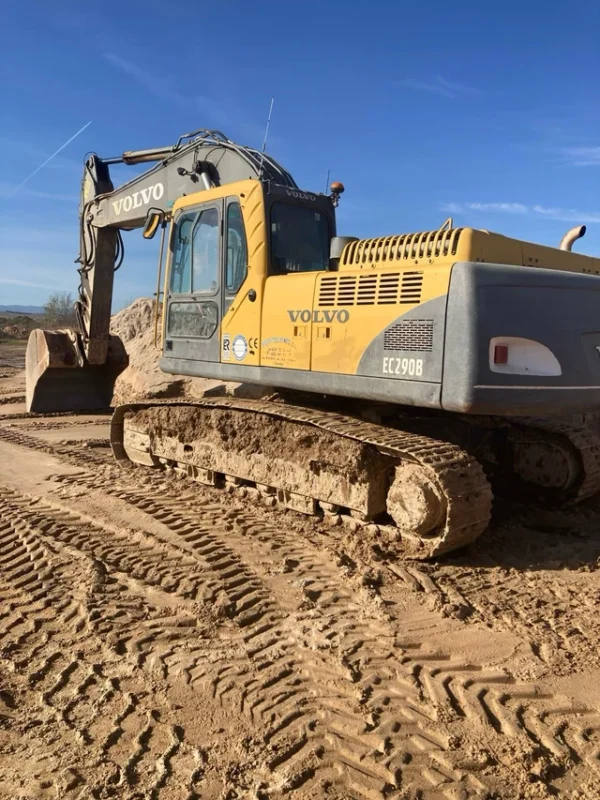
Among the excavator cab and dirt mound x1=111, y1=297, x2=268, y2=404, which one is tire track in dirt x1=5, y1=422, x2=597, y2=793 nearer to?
the excavator cab

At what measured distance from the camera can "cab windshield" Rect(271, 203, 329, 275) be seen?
5.63m

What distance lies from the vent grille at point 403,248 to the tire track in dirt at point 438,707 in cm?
238

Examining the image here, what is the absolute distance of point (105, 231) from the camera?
29.6 ft

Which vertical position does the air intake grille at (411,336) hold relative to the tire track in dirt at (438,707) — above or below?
above

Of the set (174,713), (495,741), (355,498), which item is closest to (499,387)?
(355,498)

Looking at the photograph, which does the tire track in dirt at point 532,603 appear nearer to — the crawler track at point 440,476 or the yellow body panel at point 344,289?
the crawler track at point 440,476

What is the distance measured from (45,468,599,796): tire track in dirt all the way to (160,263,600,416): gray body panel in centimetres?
150

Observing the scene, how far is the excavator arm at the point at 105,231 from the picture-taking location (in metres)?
6.66

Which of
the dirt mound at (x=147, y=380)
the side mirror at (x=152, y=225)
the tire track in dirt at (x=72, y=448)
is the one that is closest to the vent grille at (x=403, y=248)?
the side mirror at (x=152, y=225)

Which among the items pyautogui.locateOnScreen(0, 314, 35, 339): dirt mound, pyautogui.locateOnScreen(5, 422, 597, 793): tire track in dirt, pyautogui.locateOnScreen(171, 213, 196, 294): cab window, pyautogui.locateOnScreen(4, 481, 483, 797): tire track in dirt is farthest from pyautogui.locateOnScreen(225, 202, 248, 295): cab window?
pyautogui.locateOnScreen(0, 314, 35, 339): dirt mound

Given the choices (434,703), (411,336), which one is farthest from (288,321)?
(434,703)

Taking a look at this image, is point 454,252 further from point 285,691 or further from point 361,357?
point 285,691

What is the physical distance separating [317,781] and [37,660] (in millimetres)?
1576

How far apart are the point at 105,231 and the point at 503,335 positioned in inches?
261
